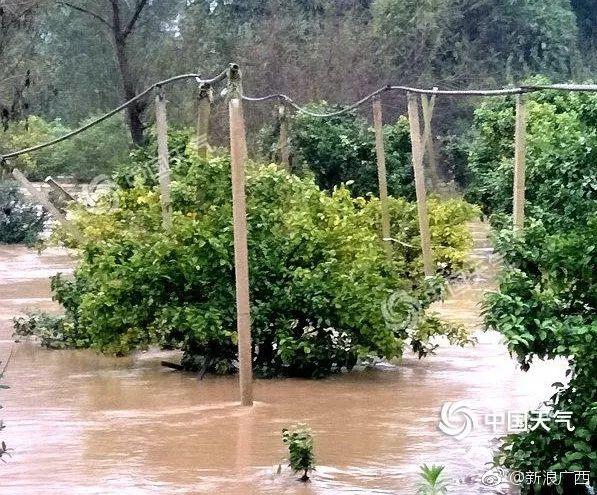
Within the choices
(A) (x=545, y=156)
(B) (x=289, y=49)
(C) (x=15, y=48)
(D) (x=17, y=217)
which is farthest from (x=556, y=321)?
(B) (x=289, y=49)

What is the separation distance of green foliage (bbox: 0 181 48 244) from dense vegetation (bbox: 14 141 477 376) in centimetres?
1297

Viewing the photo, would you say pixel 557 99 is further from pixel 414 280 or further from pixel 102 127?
pixel 102 127

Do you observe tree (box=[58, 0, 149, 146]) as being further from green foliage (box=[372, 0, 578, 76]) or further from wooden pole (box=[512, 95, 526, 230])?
wooden pole (box=[512, 95, 526, 230])

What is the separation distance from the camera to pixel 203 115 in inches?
433

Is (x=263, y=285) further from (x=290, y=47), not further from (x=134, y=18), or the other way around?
(x=290, y=47)

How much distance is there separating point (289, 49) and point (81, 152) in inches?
226

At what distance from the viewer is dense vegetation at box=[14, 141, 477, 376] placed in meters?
10.3

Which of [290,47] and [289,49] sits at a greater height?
[290,47]

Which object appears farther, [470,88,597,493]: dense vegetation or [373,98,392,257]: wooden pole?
[373,98,392,257]: wooden pole

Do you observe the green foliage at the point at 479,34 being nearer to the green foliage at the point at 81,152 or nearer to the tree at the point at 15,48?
the green foliage at the point at 81,152

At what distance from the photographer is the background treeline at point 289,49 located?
2884cm

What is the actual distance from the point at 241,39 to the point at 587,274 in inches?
1035

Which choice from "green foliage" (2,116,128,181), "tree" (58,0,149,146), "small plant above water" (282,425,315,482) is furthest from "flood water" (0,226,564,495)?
"green foliage" (2,116,128,181)

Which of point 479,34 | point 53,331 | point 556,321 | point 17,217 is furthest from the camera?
point 479,34
